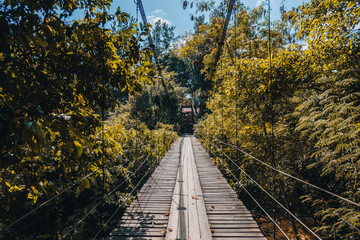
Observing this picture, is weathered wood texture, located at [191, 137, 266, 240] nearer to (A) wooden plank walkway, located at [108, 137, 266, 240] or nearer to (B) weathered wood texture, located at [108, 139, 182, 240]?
(A) wooden plank walkway, located at [108, 137, 266, 240]

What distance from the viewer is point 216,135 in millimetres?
7176

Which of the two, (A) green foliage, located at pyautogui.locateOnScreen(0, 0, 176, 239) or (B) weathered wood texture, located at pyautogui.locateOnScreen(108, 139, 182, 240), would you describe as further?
(B) weathered wood texture, located at pyautogui.locateOnScreen(108, 139, 182, 240)

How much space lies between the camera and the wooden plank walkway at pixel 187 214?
2316mm

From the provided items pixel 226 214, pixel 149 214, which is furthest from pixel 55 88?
pixel 226 214

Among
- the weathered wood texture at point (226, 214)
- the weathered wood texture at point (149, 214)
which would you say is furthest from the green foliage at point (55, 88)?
the weathered wood texture at point (226, 214)

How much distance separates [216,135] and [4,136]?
6.57 meters

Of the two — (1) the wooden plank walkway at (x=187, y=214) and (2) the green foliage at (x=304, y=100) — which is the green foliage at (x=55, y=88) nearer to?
(1) the wooden plank walkway at (x=187, y=214)

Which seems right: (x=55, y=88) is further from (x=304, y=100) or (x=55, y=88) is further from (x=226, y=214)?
(x=304, y=100)

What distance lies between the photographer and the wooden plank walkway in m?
2.32

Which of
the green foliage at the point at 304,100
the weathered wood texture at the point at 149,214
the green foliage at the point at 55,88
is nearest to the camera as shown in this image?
the green foliage at the point at 55,88

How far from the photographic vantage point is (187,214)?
9.09ft

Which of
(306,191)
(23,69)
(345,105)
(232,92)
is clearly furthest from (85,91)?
(306,191)

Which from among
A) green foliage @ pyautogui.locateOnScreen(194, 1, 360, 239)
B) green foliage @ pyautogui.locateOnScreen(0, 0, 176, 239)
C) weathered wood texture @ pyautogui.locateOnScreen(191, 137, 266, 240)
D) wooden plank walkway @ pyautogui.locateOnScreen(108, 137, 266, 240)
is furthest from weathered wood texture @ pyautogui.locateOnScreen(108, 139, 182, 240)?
green foliage @ pyautogui.locateOnScreen(194, 1, 360, 239)

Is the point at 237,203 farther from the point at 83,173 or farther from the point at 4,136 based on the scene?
the point at 4,136
